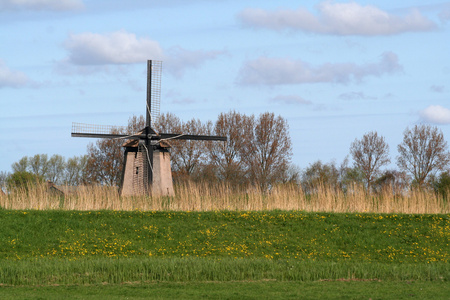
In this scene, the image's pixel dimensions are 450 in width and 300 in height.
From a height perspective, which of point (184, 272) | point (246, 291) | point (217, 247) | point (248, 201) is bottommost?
point (246, 291)

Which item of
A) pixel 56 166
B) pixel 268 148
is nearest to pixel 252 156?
pixel 268 148

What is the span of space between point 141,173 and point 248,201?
10.5 metres

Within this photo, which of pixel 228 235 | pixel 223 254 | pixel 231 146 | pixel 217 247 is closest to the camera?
pixel 223 254

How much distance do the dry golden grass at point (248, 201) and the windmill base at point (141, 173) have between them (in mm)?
8037

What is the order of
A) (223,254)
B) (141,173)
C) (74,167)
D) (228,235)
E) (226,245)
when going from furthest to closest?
1. (74,167)
2. (141,173)
3. (228,235)
4. (226,245)
5. (223,254)

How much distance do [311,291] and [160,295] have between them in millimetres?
2997

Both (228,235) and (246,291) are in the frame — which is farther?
(228,235)

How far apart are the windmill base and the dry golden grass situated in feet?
26.4

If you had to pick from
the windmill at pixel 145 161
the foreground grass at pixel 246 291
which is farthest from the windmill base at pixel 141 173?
the foreground grass at pixel 246 291

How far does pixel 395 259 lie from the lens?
17672 mm

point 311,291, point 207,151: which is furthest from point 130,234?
point 207,151

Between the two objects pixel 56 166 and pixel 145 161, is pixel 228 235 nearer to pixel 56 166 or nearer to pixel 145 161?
pixel 145 161

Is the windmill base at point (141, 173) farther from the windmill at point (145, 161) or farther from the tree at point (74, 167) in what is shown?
the tree at point (74, 167)

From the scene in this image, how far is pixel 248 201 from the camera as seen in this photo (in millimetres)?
23203
